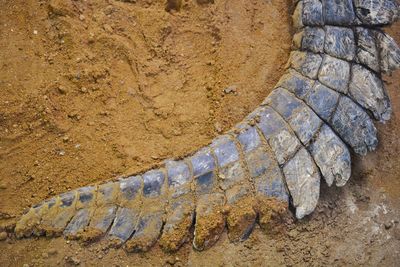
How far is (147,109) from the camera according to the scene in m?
4.22

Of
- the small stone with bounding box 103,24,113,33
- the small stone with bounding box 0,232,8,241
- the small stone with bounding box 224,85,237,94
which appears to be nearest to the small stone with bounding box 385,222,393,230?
the small stone with bounding box 224,85,237,94

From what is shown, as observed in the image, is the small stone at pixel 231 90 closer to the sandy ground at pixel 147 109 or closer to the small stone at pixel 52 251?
the sandy ground at pixel 147 109

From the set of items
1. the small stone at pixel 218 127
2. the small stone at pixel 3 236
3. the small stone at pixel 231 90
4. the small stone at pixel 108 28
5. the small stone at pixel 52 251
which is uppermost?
the small stone at pixel 108 28

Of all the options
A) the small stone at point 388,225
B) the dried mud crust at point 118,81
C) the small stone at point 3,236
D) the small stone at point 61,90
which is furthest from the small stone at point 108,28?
the small stone at point 388,225

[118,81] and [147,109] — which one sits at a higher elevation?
[118,81]

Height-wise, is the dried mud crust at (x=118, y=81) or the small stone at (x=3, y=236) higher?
the dried mud crust at (x=118, y=81)

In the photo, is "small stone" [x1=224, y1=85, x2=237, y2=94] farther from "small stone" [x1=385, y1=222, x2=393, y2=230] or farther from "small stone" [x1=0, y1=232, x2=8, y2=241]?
"small stone" [x1=0, y1=232, x2=8, y2=241]

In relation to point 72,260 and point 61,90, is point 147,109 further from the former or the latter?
point 72,260

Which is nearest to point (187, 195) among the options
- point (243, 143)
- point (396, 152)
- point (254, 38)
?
point (243, 143)

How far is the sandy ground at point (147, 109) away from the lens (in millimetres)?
3783

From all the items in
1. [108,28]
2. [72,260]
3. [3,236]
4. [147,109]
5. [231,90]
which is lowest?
[72,260]

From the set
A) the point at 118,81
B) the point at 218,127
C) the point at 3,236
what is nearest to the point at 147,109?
the point at 118,81

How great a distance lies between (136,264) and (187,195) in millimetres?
639

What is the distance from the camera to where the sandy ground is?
378 cm
